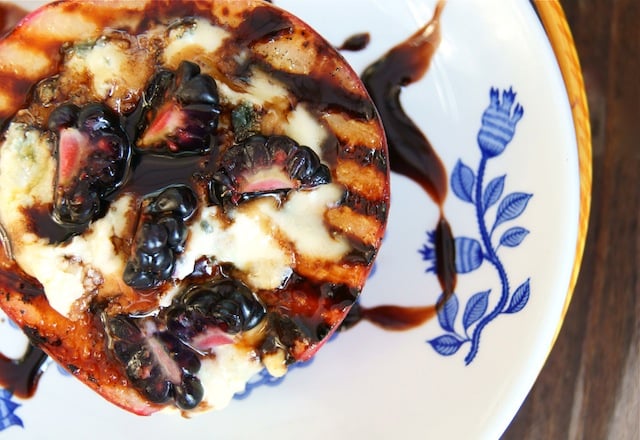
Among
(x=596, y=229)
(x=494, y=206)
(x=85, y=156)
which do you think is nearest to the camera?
(x=85, y=156)

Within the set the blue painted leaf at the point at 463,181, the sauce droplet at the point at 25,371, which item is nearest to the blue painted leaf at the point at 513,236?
the blue painted leaf at the point at 463,181

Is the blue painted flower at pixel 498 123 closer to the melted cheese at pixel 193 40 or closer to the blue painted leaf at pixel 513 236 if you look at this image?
the blue painted leaf at pixel 513 236

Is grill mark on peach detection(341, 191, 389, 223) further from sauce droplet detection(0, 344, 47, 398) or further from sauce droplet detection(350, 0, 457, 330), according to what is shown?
sauce droplet detection(0, 344, 47, 398)

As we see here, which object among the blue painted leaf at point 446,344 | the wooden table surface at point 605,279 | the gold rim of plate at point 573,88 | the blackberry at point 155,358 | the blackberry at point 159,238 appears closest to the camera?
the blackberry at point 159,238

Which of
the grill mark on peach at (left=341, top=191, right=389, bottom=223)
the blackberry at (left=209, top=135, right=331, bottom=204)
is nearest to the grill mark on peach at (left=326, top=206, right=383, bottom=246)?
the grill mark on peach at (left=341, top=191, right=389, bottom=223)

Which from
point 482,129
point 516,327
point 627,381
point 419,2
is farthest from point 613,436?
point 419,2

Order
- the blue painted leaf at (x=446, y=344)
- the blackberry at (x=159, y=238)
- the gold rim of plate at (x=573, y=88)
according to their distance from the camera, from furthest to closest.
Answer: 1. the blue painted leaf at (x=446, y=344)
2. the gold rim of plate at (x=573, y=88)
3. the blackberry at (x=159, y=238)

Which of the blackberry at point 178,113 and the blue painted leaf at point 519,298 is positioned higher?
the blackberry at point 178,113

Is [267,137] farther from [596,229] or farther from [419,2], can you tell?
[596,229]
